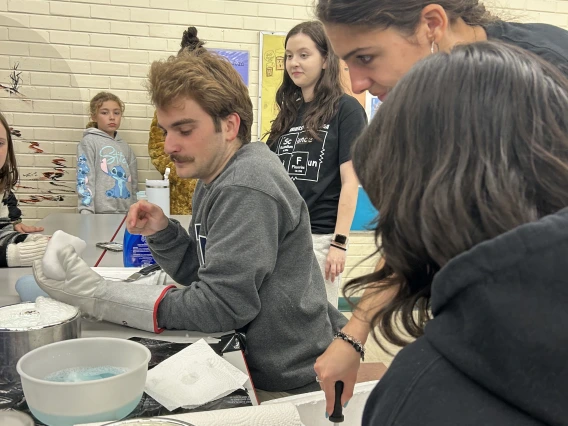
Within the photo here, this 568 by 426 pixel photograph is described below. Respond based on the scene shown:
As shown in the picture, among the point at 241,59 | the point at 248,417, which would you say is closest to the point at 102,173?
the point at 241,59

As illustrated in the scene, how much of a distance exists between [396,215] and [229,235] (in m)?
0.60

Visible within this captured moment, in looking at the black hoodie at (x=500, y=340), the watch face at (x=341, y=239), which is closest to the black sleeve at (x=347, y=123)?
the watch face at (x=341, y=239)

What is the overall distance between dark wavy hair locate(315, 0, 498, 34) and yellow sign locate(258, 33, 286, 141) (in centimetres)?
305

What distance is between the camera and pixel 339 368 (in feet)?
3.16

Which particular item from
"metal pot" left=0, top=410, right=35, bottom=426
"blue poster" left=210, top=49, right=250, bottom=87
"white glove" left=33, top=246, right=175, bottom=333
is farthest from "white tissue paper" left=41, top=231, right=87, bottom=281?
"blue poster" left=210, top=49, right=250, bottom=87

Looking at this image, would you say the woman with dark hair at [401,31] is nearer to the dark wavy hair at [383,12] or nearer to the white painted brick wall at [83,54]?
the dark wavy hair at [383,12]

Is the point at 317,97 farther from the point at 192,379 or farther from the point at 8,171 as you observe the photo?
the point at 192,379

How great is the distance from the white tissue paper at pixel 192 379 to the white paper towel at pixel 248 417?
3.6 inches

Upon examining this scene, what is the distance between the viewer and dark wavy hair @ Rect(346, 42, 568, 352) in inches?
18.5

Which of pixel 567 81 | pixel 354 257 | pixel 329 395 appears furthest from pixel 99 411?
pixel 354 257

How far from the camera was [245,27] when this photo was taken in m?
4.05

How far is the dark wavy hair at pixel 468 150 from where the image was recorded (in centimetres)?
47

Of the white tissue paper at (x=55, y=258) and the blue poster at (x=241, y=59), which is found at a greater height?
the blue poster at (x=241, y=59)

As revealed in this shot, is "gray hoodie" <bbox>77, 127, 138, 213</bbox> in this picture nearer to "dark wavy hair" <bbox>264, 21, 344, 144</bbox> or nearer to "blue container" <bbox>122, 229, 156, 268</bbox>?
"dark wavy hair" <bbox>264, 21, 344, 144</bbox>
